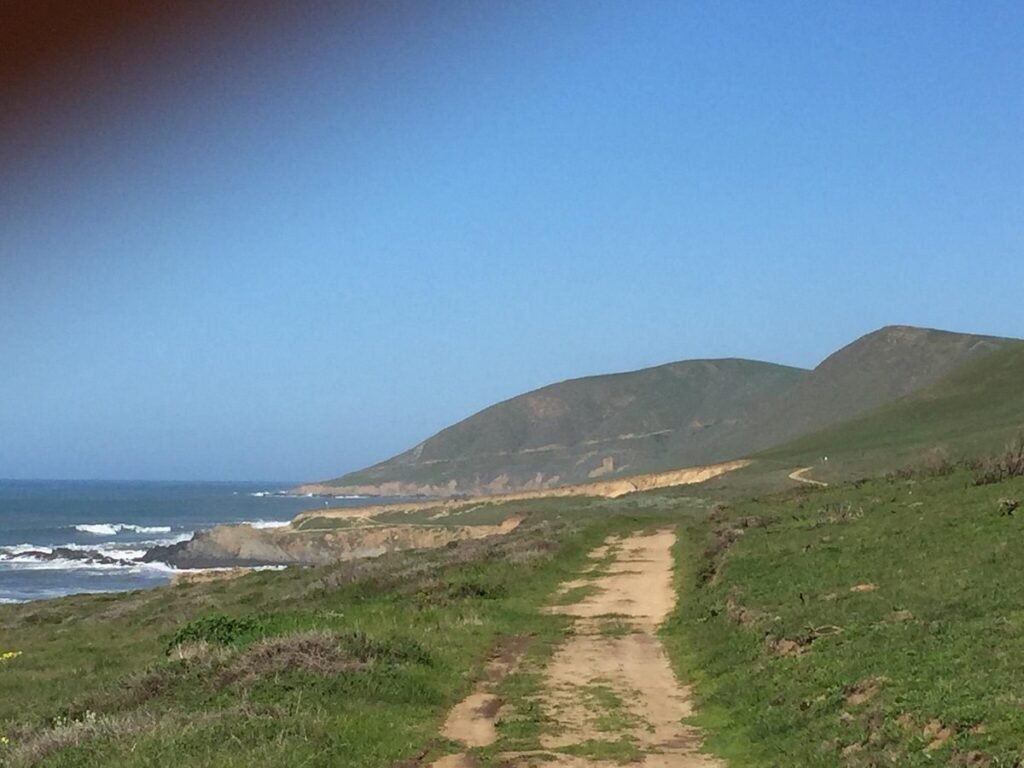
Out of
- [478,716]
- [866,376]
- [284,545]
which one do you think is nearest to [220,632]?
[478,716]

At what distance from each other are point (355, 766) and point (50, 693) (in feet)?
39.3

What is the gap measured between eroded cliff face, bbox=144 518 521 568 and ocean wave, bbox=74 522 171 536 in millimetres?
40285

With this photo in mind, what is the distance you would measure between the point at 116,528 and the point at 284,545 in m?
60.3

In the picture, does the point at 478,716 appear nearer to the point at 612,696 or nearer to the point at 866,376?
the point at 612,696

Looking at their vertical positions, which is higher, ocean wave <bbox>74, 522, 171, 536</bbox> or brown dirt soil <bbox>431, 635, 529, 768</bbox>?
brown dirt soil <bbox>431, 635, 529, 768</bbox>

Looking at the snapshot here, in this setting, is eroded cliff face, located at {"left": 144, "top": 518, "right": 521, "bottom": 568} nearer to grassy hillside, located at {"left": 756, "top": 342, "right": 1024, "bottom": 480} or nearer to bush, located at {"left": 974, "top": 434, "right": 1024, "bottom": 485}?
grassy hillside, located at {"left": 756, "top": 342, "right": 1024, "bottom": 480}

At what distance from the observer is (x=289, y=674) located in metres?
13.0

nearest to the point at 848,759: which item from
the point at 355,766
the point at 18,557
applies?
the point at 355,766

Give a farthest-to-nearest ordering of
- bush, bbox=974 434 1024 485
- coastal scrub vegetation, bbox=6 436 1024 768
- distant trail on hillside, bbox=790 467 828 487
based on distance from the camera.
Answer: distant trail on hillside, bbox=790 467 828 487 < bush, bbox=974 434 1024 485 < coastal scrub vegetation, bbox=6 436 1024 768

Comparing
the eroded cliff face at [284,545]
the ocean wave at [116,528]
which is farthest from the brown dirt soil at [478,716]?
the ocean wave at [116,528]

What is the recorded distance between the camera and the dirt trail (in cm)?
1034

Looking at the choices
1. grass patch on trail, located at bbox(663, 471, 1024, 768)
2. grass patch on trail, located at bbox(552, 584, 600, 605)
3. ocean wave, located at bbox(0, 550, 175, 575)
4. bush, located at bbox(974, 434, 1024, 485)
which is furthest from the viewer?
ocean wave, located at bbox(0, 550, 175, 575)

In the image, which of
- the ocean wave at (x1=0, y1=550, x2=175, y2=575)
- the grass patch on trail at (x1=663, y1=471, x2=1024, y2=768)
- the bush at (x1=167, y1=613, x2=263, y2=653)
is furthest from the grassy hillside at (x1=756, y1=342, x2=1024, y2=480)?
the ocean wave at (x1=0, y1=550, x2=175, y2=575)

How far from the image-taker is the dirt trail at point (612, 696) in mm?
10336
